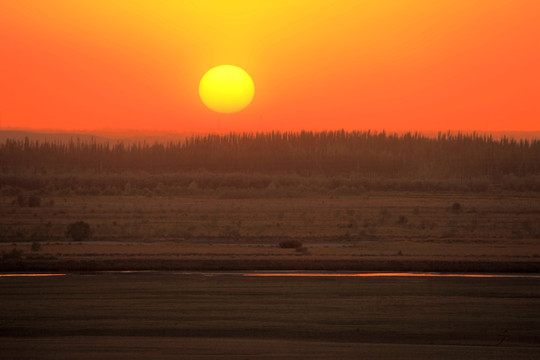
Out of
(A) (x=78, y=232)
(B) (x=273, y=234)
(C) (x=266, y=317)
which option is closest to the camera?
(C) (x=266, y=317)

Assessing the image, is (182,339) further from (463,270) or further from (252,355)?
(463,270)

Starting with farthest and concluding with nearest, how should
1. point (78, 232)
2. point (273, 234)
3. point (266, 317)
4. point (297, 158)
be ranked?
point (297, 158) → point (273, 234) → point (78, 232) → point (266, 317)

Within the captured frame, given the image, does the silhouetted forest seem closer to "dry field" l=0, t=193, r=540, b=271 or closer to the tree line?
the tree line

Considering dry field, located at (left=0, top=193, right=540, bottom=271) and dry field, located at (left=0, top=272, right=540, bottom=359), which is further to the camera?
dry field, located at (left=0, top=193, right=540, bottom=271)

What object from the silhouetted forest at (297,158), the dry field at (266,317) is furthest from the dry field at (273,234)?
the silhouetted forest at (297,158)

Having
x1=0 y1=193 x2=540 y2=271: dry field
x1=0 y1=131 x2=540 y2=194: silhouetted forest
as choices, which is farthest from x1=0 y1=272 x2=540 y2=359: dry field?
x1=0 y1=131 x2=540 y2=194: silhouetted forest

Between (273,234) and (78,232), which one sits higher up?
(78,232)

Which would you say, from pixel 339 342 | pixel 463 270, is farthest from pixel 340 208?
pixel 339 342

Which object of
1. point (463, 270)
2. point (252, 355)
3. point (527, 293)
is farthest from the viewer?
point (463, 270)

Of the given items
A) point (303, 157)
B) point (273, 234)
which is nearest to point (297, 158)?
point (303, 157)

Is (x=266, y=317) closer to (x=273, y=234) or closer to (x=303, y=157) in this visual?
(x=273, y=234)

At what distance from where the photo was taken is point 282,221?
1764 inches

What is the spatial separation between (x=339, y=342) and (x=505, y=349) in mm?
2365

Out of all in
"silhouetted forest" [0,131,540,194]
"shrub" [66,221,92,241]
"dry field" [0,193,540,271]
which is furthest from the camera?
"silhouetted forest" [0,131,540,194]
